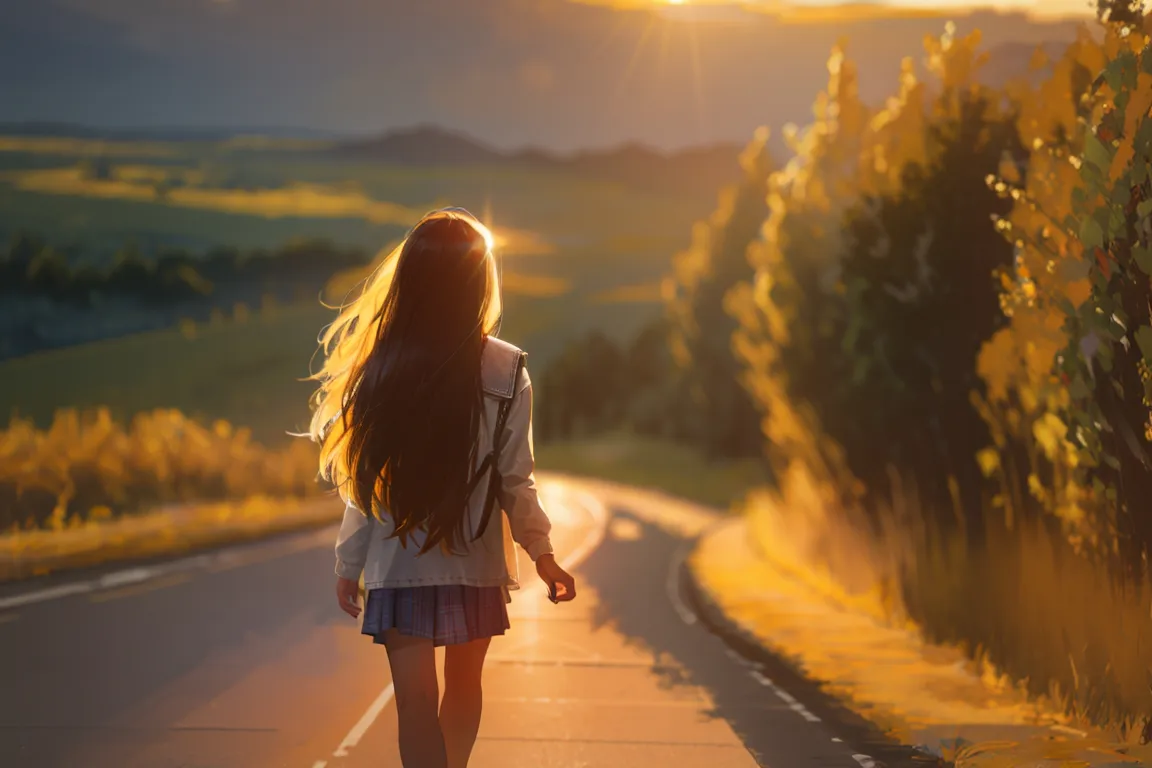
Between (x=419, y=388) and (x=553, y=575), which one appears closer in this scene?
(x=419, y=388)

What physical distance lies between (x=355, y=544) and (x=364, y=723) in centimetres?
536

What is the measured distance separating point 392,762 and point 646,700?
3.32 m

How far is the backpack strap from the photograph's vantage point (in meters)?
5.80

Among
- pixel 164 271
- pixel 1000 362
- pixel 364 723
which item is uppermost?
pixel 164 271

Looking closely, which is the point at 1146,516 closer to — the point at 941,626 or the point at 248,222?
the point at 941,626

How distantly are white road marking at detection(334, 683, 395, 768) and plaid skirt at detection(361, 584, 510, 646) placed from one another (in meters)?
3.88

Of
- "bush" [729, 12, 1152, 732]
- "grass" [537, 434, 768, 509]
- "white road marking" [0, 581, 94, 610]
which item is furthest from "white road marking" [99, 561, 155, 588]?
"grass" [537, 434, 768, 509]

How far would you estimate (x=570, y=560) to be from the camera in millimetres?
30734

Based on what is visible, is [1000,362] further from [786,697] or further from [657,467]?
[657,467]

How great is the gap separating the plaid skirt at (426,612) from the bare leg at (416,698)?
0.04 meters

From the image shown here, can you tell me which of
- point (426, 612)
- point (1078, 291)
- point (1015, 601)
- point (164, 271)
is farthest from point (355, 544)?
point (164, 271)

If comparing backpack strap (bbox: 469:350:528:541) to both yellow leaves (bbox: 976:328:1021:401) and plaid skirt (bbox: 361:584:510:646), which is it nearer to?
plaid skirt (bbox: 361:584:510:646)

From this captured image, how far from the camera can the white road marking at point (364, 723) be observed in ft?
32.5

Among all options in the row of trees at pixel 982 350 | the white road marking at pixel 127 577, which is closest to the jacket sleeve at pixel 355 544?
the row of trees at pixel 982 350
